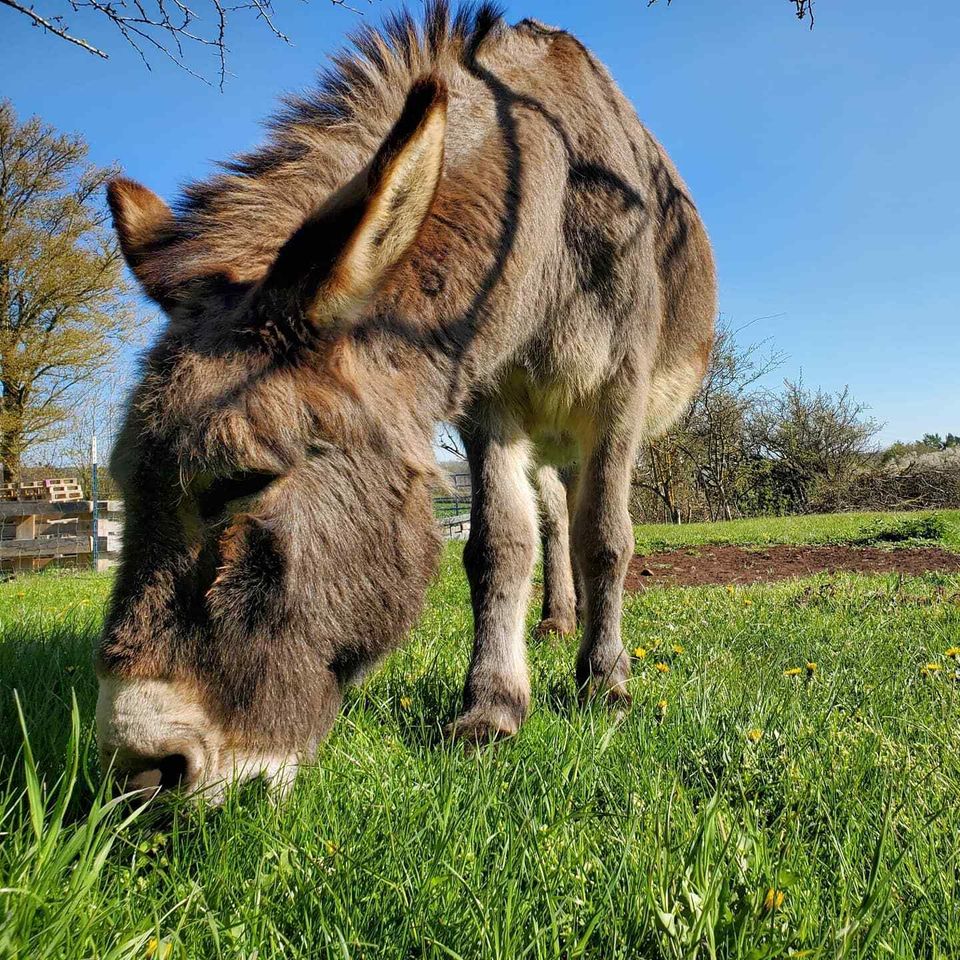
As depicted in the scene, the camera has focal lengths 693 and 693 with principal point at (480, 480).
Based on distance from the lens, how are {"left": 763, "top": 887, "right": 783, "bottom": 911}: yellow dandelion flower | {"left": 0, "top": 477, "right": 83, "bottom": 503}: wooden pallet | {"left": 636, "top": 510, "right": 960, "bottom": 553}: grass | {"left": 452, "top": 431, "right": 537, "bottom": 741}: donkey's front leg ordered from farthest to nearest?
{"left": 0, "top": 477, "right": 83, "bottom": 503}: wooden pallet < {"left": 636, "top": 510, "right": 960, "bottom": 553}: grass < {"left": 452, "top": 431, "right": 537, "bottom": 741}: donkey's front leg < {"left": 763, "top": 887, "right": 783, "bottom": 911}: yellow dandelion flower

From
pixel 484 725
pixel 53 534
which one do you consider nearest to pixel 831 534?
pixel 484 725

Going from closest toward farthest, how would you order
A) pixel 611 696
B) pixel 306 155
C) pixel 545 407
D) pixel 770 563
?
pixel 306 155 → pixel 611 696 → pixel 545 407 → pixel 770 563

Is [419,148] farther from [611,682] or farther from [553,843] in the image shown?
[611,682]

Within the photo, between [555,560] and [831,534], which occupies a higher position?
[555,560]

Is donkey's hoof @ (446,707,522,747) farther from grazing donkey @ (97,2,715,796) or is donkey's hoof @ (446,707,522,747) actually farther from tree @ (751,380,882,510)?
tree @ (751,380,882,510)

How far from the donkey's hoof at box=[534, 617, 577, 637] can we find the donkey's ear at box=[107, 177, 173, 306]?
3290 mm

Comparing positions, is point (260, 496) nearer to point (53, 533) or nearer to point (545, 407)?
point (545, 407)

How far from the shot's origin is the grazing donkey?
169cm

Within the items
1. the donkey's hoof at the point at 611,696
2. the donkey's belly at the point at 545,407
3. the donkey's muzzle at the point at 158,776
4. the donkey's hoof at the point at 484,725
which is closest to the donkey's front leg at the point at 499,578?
the donkey's hoof at the point at 484,725

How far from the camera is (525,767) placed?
188 cm

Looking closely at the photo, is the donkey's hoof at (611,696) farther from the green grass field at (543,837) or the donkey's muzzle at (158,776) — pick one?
the donkey's muzzle at (158,776)

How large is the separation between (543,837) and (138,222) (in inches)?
85.3

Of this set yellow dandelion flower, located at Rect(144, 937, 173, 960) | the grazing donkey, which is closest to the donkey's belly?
the grazing donkey

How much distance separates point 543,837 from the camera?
143 cm
